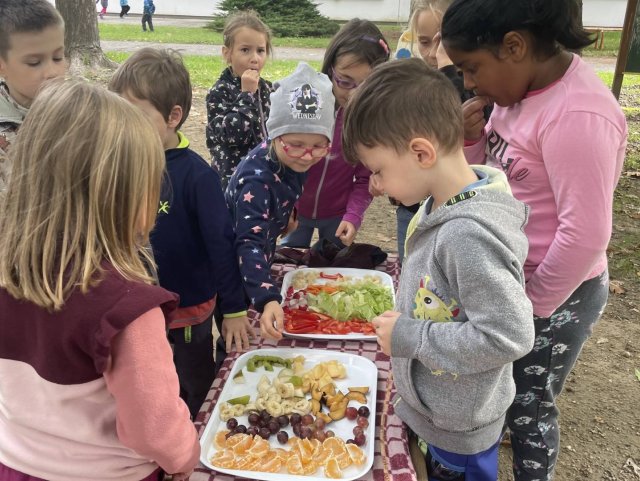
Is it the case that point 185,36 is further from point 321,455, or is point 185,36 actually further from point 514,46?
point 321,455

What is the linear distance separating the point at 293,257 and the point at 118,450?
1554mm

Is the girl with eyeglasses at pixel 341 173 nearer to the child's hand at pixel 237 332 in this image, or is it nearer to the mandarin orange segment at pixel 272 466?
the child's hand at pixel 237 332

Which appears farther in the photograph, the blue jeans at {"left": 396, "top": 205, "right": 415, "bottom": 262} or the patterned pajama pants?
the blue jeans at {"left": 396, "top": 205, "right": 415, "bottom": 262}

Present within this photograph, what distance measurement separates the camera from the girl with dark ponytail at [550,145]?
149 cm

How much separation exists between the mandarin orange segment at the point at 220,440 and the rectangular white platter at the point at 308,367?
0.03 ft

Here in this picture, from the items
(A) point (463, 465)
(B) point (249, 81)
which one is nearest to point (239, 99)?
(B) point (249, 81)

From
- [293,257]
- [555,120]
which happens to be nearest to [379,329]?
[555,120]

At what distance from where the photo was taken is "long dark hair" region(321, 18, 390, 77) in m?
2.70

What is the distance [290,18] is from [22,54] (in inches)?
782

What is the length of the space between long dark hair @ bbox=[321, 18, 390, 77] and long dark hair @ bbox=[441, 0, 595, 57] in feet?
3.65

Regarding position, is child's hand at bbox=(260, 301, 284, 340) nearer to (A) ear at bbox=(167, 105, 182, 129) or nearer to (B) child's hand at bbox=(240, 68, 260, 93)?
(A) ear at bbox=(167, 105, 182, 129)

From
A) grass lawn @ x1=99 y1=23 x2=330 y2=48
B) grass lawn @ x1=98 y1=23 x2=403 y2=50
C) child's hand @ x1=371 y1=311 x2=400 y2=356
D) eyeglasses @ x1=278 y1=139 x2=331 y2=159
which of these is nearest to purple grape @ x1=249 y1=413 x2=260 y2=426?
child's hand @ x1=371 y1=311 x2=400 y2=356

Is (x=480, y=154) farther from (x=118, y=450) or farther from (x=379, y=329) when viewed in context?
(x=118, y=450)

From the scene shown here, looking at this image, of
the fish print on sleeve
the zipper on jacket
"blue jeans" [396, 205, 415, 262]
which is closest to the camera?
the zipper on jacket
